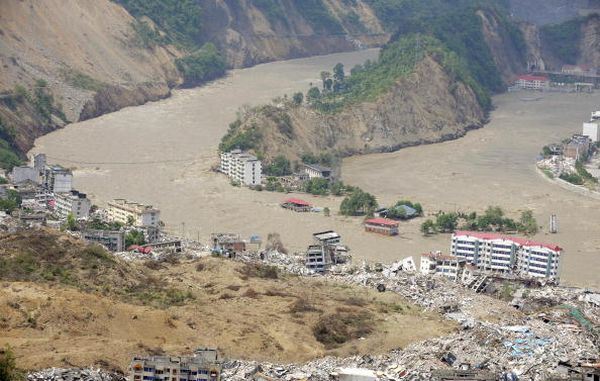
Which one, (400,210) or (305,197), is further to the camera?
(305,197)

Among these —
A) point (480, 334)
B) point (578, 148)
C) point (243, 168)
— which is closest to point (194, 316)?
point (480, 334)

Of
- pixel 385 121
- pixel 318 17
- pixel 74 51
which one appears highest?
pixel 318 17

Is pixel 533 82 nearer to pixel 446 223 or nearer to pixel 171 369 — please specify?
pixel 446 223

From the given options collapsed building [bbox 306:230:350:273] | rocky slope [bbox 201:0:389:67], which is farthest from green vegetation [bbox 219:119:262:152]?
rocky slope [bbox 201:0:389:67]

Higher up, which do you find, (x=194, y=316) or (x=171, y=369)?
(x=171, y=369)

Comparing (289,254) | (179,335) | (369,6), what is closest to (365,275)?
(289,254)

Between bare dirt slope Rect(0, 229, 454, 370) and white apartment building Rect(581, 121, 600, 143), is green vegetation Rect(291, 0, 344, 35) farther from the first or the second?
bare dirt slope Rect(0, 229, 454, 370)

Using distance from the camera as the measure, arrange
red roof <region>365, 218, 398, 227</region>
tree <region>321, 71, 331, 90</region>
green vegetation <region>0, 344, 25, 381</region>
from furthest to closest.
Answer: tree <region>321, 71, 331, 90</region>
red roof <region>365, 218, 398, 227</region>
green vegetation <region>0, 344, 25, 381</region>
